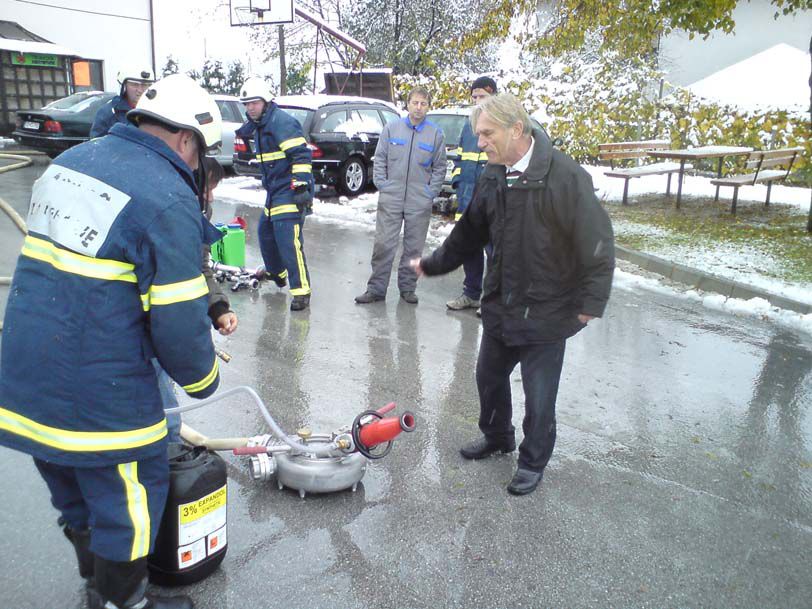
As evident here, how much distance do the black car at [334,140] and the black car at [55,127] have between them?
4.70 m

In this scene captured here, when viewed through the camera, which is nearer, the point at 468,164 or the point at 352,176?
the point at 468,164

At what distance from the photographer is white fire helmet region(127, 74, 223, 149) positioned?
7.50 ft

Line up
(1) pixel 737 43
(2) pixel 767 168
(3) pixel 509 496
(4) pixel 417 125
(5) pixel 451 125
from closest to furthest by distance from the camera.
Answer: (3) pixel 509 496 → (4) pixel 417 125 → (5) pixel 451 125 → (2) pixel 767 168 → (1) pixel 737 43

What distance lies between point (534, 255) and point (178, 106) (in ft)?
5.78

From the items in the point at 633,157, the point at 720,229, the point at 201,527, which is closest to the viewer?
the point at 201,527

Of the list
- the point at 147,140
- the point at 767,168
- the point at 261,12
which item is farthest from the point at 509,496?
the point at 261,12

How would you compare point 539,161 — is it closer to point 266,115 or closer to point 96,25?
point 266,115

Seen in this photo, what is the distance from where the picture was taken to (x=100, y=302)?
2141 mm

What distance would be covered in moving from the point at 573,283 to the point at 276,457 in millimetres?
1639

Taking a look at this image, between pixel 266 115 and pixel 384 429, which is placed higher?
pixel 266 115

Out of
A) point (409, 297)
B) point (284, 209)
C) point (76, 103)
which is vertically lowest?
point (409, 297)

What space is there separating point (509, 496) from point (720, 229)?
322 inches

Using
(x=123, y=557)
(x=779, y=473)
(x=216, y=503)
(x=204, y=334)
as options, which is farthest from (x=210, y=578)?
(x=779, y=473)

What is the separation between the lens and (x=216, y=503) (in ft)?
8.93
